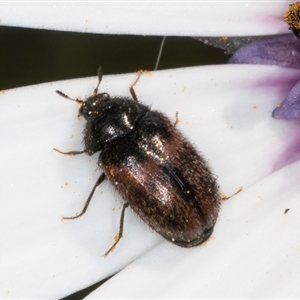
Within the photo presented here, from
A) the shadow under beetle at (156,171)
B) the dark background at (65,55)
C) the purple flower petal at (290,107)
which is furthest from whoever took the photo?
the dark background at (65,55)

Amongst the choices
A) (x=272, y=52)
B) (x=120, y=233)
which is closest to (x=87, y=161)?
(x=120, y=233)

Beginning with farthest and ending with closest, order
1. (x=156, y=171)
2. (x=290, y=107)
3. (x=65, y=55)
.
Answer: (x=65, y=55) < (x=290, y=107) < (x=156, y=171)

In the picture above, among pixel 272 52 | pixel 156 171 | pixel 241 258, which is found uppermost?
pixel 272 52

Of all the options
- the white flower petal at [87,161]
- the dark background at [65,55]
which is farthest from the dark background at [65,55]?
the white flower petal at [87,161]

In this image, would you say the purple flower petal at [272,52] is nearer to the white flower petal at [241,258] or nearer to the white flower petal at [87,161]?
the white flower petal at [87,161]

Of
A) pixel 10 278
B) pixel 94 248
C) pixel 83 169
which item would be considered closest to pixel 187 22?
pixel 83 169

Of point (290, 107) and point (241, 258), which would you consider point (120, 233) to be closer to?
point (241, 258)

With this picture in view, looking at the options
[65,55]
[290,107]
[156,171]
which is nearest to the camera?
[156,171]

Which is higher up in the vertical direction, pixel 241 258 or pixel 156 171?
pixel 156 171
